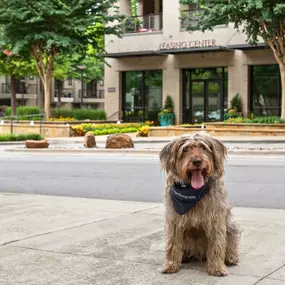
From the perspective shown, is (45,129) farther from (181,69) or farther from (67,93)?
(67,93)

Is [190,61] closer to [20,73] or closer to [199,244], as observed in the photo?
[20,73]

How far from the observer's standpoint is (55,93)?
73438 millimetres

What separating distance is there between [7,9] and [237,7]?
13.4 m

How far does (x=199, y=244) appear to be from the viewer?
5414 millimetres

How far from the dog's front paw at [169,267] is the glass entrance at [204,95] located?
34167 millimetres

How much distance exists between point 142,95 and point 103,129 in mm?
9421

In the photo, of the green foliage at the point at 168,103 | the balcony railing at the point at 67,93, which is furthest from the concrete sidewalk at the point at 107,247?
the balcony railing at the point at 67,93

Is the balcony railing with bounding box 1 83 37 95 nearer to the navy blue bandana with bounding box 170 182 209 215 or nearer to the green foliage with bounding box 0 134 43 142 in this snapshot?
the green foliage with bounding box 0 134 43 142

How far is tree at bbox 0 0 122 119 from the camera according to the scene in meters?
34.2

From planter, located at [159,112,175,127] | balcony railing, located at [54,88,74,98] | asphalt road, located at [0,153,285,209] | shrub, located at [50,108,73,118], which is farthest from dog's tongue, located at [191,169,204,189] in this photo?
balcony railing, located at [54,88,74,98]

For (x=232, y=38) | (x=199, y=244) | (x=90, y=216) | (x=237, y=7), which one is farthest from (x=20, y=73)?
(x=199, y=244)

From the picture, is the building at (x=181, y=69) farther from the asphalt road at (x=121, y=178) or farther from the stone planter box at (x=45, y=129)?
the asphalt road at (x=121, y=178)

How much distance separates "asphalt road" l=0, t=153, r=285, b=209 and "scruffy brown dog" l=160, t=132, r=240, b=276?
4837 millimetres

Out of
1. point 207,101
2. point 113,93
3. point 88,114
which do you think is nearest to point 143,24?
point 113,93
